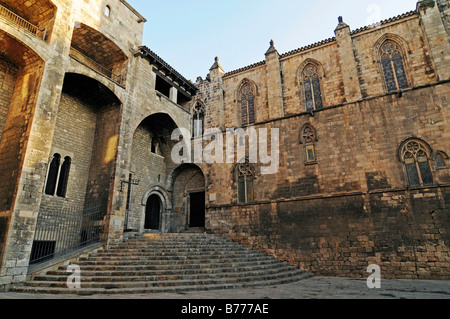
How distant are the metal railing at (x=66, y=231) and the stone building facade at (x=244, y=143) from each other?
150mm

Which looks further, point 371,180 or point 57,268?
point 371,180

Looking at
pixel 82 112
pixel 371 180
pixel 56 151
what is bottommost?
pixel 371 180

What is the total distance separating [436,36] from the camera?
38.0 feet

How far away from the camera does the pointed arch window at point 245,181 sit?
1357 centimetres

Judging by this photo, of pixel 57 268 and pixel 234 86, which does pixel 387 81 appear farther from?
pixel 57 268

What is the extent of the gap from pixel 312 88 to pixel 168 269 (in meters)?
11.6

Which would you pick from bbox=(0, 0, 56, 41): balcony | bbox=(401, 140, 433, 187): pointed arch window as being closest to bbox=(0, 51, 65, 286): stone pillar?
bbox=(0, 0, 56, 41): balcony

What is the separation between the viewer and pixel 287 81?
1504cm

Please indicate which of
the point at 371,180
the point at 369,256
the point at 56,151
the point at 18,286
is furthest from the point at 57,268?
the point at 371,180

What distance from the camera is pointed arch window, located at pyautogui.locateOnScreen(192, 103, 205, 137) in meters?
16.8

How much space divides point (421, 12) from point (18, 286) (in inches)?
737

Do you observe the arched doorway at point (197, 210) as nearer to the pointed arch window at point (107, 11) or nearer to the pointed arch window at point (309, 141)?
the pointed arch window at point (309, 141)

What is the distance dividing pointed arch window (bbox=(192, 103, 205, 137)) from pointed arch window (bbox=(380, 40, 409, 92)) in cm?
1021

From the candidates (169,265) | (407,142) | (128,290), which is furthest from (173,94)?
(407,142)
